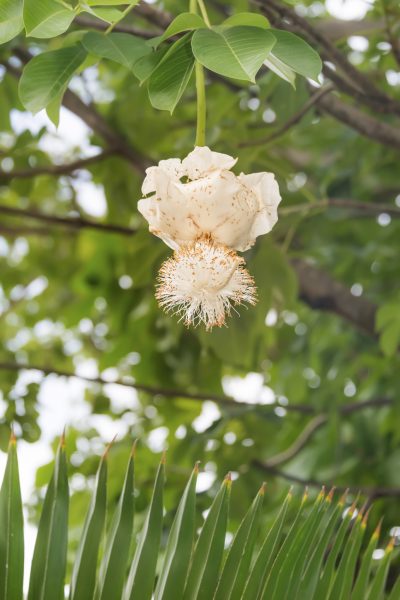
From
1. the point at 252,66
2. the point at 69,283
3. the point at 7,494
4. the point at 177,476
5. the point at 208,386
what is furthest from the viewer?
the point at 69,283

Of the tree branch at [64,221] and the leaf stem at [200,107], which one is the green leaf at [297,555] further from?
the tree branch at [64,221]

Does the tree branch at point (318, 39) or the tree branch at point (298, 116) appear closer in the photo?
the tree branch at point (318, 39)

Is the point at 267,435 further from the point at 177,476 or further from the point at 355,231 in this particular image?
the point at 355,231

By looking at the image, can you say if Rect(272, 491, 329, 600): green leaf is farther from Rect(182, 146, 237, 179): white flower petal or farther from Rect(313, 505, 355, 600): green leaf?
Rect(182, 146, 237, 179): white flower petal

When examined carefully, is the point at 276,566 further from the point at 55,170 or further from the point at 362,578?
the point at 55,170

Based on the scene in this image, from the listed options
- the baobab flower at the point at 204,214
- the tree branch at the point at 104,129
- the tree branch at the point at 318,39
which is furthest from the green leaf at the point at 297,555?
the tree branch at the point at 104,129

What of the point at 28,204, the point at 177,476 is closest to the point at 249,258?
the point at 177,476
